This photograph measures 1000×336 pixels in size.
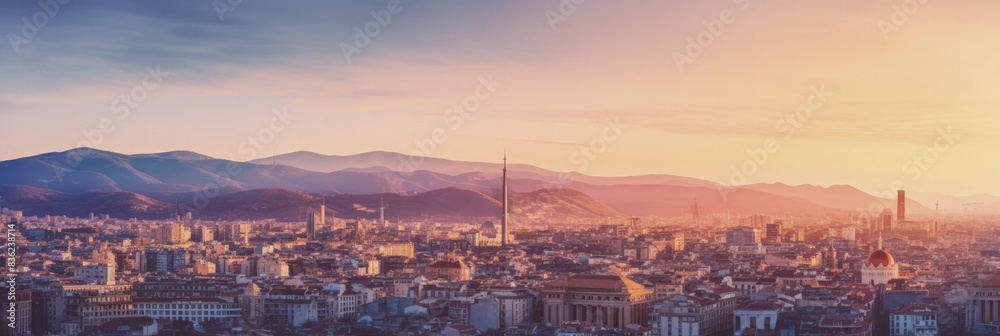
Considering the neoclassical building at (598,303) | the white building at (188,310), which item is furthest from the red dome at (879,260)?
the white building at (188,310)

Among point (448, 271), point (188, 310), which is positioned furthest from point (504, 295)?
point (448, 271)

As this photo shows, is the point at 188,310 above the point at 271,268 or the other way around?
above

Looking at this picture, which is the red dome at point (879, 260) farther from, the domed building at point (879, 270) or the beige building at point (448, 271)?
the beige building at point (448, 271)

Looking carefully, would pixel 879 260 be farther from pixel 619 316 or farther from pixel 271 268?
pixel 271 268

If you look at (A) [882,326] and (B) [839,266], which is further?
(B) [839,266]

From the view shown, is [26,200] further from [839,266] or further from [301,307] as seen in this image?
[301,307]

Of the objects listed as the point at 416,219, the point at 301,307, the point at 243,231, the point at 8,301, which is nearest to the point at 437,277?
the point at 301,307
